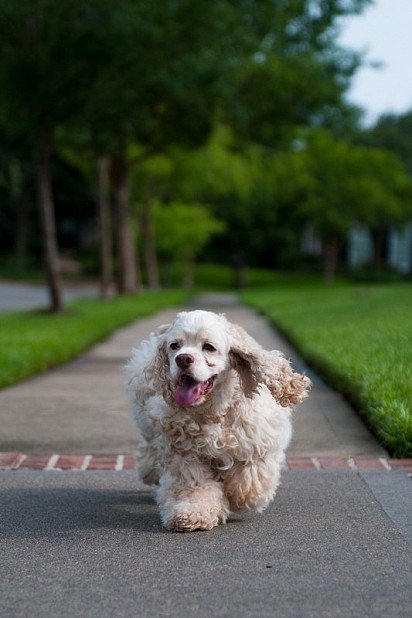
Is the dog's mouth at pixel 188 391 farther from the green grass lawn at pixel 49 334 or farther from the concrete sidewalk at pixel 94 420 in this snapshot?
the green grass lawn at pixel 49 334

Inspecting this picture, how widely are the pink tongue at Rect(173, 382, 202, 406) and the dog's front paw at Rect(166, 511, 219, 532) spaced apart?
55cm

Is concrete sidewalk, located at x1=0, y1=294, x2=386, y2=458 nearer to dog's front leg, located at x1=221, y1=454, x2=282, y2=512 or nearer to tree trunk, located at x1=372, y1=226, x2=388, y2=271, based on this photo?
dog's front leg, located at x1=221, y1=454, x2=282, y2=512

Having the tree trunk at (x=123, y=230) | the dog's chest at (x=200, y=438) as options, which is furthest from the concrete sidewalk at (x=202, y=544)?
the tree trunk at (x=123, y=230)

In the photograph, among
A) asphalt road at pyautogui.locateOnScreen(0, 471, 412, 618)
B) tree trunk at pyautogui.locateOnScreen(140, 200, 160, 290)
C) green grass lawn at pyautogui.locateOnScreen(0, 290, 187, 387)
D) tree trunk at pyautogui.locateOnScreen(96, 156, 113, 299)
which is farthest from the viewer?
tree trunk at pyautogui.locateOnScreen(140, 200, 160, 290)

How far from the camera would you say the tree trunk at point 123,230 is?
106 ft

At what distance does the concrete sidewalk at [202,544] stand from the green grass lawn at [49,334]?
143 inches

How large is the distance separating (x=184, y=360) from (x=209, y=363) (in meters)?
0.16

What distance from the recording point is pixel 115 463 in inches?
261

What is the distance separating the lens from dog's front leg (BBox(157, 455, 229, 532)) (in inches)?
193

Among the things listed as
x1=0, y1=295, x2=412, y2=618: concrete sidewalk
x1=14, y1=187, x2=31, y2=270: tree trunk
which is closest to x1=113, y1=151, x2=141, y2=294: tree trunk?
x1=0, y1=295, x2=412, y2=618: concrete sidewalk

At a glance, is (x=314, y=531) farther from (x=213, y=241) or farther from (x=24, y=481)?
(x=213, y=241)

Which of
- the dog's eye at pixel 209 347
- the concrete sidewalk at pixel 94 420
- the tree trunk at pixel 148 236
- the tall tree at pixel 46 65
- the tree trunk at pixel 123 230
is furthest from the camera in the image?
the tree trunk at pixel 148 236

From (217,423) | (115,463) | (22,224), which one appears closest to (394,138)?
(22,224)

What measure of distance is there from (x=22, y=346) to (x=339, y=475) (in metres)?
7.55
